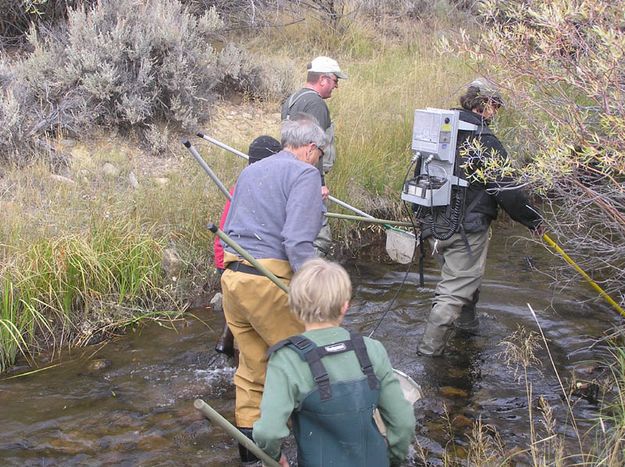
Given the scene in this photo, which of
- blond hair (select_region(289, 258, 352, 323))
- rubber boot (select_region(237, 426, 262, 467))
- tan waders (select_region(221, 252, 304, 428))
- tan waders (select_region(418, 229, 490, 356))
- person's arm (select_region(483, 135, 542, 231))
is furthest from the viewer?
tan waders (select_region(418, 229, 490, 356))

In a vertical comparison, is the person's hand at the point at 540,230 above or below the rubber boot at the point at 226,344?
above

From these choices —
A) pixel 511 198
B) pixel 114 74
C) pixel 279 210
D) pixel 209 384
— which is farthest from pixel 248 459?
pixel 114 74

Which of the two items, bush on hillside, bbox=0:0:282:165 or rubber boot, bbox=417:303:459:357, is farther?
bush on hillside, bbox=0:0:282:165

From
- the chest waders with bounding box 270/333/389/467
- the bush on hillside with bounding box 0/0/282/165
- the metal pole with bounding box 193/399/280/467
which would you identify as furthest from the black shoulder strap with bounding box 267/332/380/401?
the bush on hillside with bounding box 0/0/282/165

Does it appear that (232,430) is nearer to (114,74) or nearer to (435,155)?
(435,155)

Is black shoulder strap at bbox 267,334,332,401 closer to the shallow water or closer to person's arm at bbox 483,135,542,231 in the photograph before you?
the shallow water

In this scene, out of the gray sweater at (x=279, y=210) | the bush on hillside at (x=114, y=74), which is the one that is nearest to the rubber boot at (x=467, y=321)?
the gray sweater at (x=279, y=210)

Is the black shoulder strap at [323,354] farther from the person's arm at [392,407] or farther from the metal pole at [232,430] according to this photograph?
the metal pole at [232,430]

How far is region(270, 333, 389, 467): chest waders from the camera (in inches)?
109

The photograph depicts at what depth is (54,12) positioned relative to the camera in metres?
11.2

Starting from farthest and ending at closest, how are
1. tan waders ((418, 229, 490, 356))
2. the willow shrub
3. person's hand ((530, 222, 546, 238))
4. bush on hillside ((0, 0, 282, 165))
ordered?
1. bush on hillside ((0, 0, 282, 165))
2. the willow shrub
3. tan waders ((418, 229, 490, 356))
4. person's hand ((530, 222, 546, 238))

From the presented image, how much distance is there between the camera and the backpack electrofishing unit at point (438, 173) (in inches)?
207

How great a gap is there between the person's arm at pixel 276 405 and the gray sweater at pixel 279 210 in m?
1.15

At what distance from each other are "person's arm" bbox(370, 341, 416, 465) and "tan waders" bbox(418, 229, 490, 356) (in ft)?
8.70
